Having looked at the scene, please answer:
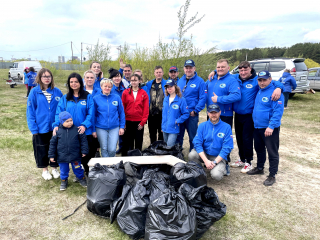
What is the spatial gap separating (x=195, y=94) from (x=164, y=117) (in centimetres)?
71

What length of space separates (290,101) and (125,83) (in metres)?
9.78

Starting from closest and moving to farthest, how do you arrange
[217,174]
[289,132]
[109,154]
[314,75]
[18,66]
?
[217,174] < [109,154] < [289,132] < [314,75] < [18,66]

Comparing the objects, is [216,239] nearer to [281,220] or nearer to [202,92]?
[281,220]

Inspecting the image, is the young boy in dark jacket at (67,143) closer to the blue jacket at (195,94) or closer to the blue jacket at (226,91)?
the blue jacket at (195,94)

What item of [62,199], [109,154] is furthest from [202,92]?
[62,199]

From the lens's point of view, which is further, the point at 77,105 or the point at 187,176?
the point at 77,105

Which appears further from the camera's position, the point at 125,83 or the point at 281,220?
the point at 125,83

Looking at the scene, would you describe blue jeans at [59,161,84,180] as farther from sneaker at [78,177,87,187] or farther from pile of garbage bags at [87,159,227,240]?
pile of garbage bags at [87,159,227,240]

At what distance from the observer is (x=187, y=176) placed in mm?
2787

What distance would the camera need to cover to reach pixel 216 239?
2330 mm

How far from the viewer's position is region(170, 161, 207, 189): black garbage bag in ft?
9.12

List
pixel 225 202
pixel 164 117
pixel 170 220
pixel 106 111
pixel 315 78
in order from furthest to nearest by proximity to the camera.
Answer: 1. pixel 315 78
2. pixel 164 117
3. pixel 106 111
4. pixel 225 202
5. pixel 170 220

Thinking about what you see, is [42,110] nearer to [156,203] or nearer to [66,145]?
[66,145]

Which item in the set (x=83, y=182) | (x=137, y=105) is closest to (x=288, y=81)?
(x=137, y=105)
